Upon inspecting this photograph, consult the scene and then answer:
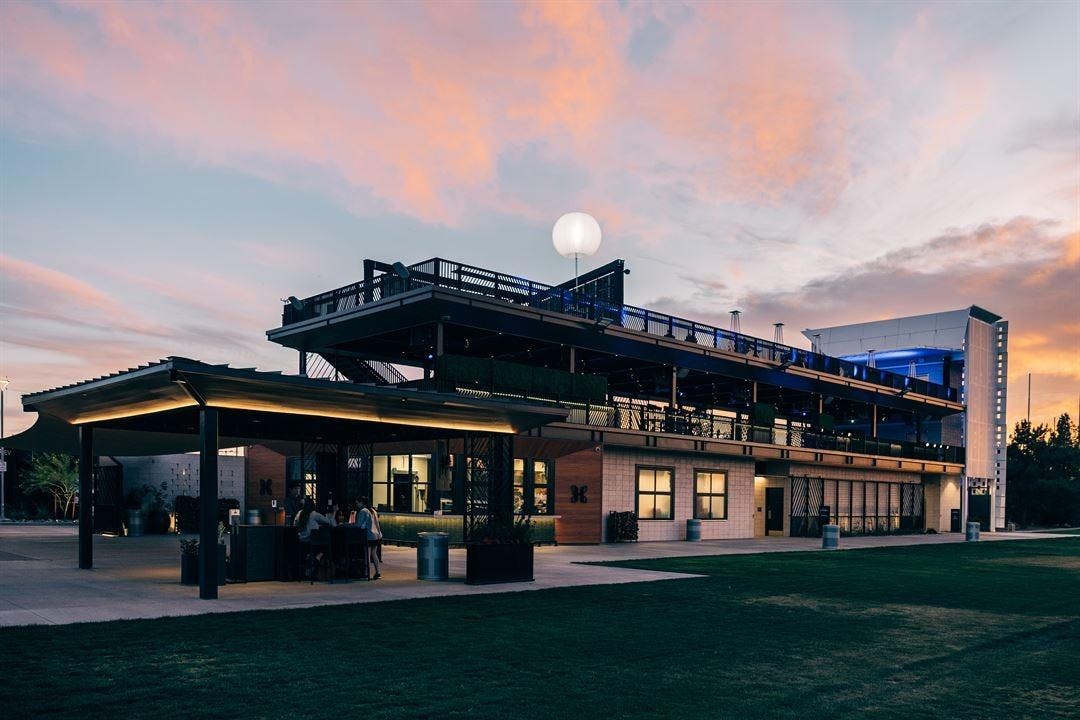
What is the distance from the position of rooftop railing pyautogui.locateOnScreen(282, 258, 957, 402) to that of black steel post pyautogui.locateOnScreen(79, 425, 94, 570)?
11271 mm

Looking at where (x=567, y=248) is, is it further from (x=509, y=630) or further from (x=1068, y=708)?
(x=1068, y=708)

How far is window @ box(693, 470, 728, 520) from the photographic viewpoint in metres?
37.2

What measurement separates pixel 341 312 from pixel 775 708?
1032 inches

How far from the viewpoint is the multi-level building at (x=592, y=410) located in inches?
1182

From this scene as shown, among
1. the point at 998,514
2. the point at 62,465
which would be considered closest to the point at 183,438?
the point at 62,465

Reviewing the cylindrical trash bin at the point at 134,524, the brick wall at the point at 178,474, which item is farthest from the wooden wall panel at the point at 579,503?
the cylindrical trash bin at the point at 134,524

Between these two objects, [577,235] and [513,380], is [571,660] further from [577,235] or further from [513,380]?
[577,235]

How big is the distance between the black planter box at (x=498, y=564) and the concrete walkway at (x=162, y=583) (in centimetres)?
26

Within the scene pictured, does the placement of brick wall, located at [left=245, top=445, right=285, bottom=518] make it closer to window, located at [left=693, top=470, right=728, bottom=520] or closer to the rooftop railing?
the rooftop railing

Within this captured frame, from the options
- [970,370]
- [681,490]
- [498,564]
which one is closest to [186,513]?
[681,490]

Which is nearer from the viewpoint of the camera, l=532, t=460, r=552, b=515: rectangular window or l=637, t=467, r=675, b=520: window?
l=532, t=460, r=552, b=515: rectangular window

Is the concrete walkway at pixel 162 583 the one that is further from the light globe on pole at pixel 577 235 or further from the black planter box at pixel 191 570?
the light globe on pole at pixel 577 235

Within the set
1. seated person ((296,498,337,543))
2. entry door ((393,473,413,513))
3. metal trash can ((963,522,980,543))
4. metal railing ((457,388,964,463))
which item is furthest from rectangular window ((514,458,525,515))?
metal trash can ((963,522,980,543))

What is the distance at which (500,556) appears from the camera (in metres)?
17.8
